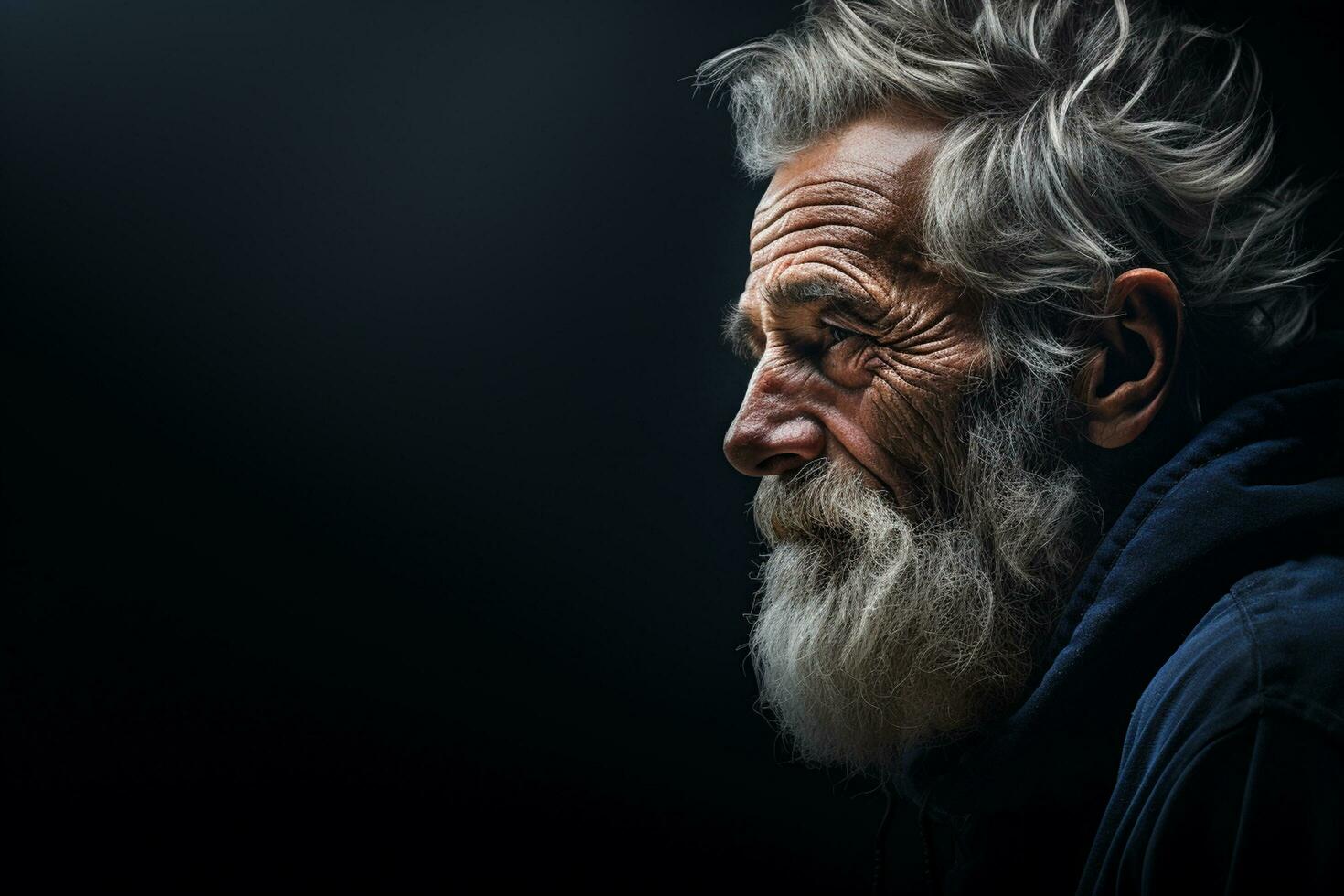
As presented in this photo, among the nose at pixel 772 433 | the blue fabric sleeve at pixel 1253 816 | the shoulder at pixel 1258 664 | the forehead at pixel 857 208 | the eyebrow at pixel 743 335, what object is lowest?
the blue fabric sleeve at pixel 1253 816

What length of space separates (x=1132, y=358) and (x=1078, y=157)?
0.21m

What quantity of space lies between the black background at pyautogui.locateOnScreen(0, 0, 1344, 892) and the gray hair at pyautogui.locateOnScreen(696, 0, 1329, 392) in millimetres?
453

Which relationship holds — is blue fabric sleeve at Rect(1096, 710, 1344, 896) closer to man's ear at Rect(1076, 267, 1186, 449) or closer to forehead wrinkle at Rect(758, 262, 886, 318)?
man's ear at Rect(1076, 267, 1186, 449)

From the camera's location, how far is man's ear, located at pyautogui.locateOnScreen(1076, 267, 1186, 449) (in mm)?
1063

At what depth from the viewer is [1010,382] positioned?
3.64 ft

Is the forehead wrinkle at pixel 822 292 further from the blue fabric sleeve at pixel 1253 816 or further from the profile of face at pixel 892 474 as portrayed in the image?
the blue fabric sleeve at pixel 1253 816

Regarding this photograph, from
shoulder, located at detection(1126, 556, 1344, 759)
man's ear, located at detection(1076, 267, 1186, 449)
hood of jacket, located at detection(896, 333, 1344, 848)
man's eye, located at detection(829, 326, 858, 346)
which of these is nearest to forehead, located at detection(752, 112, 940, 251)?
man's eye, located at detection(829, 326, 858, 346)

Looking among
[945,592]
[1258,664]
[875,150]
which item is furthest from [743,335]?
[1258,664]

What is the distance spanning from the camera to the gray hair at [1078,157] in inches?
42.4

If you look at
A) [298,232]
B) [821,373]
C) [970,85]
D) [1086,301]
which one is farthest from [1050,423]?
[298,232]

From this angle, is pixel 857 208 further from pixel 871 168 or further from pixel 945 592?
pixel 945 592

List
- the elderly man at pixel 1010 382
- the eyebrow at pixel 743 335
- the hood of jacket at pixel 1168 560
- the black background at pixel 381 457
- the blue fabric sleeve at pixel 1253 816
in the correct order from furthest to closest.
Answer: the black background at pixel 381 457 < the eyebrow at pixel 743 335 < the elderly man at pixel 1010 382 < the hood of jacket at pixel 1168 560 < the blue fabric sleeve at pixel 1253 816

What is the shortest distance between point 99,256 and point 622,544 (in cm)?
92

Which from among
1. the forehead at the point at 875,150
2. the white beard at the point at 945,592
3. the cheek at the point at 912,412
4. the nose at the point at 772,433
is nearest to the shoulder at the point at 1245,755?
the white beard at the point at 945,592
